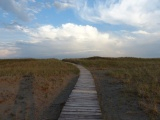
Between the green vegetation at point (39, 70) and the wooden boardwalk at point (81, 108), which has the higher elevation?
the green vegetation at point (39, 70)

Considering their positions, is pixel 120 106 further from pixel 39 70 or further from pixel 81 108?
pixel 39 70

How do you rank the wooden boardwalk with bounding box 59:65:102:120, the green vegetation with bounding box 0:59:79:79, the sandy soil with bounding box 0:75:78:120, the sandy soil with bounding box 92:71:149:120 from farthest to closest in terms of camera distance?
1. the green vegetation with bounding box 0:59:79:79
2. the sandy soil with bounding box 0:75:78:120
3. the sandy soil with bounding box 92:71:149:120
4. the wooden boardwalk with bounding box 59:65:102:120

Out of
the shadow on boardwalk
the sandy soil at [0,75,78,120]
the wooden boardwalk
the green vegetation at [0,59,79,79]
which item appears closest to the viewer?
the wooden boardwalk

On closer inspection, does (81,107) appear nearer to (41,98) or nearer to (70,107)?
(70,107)

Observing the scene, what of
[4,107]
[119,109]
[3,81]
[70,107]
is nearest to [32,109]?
[4,107]

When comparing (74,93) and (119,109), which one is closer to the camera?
(119,109)

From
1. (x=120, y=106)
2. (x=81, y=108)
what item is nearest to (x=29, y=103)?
(x=81, y=108)

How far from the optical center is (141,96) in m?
10.7

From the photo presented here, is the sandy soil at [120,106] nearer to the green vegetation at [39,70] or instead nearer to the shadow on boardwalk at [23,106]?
the shadow on boardwalk at [23,106]

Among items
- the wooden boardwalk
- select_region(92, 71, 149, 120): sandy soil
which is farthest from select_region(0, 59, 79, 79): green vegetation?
the wooden boardwalk

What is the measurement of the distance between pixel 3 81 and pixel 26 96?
5028 mm

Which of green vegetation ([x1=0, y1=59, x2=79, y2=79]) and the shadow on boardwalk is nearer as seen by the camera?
the shadow on boardwalk

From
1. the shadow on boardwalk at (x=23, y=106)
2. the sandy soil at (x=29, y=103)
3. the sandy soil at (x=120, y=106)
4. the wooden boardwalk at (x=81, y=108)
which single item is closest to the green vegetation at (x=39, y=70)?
Result: the sandy soil at (x=29, y=103)

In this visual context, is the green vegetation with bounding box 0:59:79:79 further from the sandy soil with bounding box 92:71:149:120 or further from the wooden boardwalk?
the wooden boardwalk
